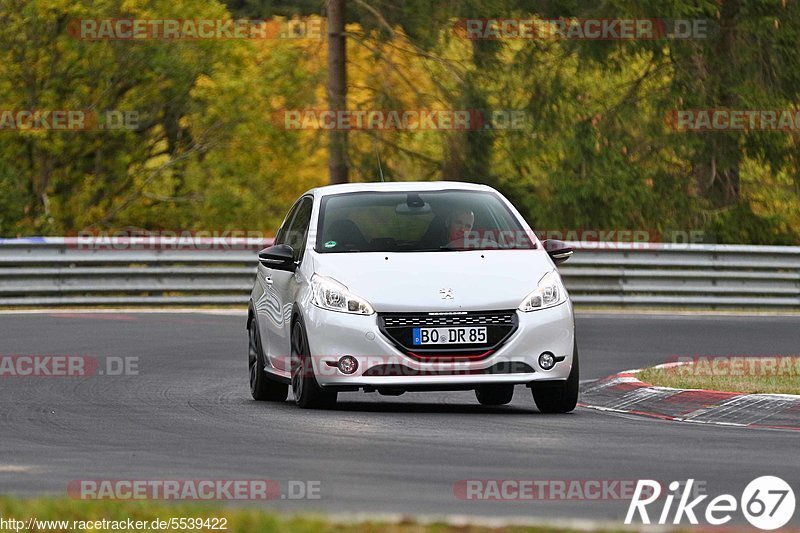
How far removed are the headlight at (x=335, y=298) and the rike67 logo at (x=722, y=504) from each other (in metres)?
3.82

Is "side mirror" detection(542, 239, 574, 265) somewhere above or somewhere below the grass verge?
above

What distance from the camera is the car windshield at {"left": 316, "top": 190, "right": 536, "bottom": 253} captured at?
1305cm

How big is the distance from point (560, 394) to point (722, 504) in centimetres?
456

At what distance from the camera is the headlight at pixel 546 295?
1220cm

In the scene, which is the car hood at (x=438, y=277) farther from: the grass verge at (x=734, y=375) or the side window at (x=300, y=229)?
the grass verge at (x=734, y=375)

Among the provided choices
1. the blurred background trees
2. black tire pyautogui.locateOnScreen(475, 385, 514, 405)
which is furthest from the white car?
the blurred background trees

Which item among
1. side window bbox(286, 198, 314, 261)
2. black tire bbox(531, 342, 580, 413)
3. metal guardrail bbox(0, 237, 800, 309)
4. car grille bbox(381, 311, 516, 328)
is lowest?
metal guardrail bbox(0, 237, 800, 309)

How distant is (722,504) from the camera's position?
314 inches

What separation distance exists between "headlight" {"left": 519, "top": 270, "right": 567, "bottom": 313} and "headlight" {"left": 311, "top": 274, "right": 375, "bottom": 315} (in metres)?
1.07

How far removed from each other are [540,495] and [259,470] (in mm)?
1647

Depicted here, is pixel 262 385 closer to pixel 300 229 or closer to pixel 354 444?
pixel 300 229

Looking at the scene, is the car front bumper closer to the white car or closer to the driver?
the white car

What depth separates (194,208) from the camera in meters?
55.1

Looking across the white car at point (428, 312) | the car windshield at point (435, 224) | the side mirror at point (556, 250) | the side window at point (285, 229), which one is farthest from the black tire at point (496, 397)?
the side window at point (285, 229)
